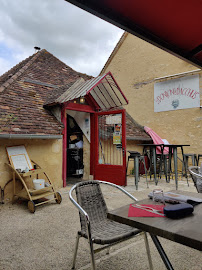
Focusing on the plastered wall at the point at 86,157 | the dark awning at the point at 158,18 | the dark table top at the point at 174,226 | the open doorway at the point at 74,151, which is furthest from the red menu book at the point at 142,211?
the open doorway at the point at 74,151

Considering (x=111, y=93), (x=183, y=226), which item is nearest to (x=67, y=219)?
(x=183, y=226)

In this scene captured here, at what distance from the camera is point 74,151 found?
26.0ft

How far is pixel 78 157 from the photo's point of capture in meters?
7.70

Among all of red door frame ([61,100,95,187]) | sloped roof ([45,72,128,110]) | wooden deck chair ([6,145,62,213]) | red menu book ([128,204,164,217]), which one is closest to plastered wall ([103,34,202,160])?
sloped roof ([45,72,128,110])

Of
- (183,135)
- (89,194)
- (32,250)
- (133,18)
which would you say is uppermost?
(133,18)

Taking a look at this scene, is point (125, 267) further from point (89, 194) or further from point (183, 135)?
point (183, 135)

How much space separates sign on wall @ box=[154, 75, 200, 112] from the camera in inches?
342

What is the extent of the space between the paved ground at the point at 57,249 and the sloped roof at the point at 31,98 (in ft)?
7.00

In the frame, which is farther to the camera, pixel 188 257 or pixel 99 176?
pixel 99 176

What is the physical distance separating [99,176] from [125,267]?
177 inches

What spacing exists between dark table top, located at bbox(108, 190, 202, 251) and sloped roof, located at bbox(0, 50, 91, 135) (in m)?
4.00

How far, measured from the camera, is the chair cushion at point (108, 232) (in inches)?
74.0

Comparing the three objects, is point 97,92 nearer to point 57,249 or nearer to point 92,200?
point 92,200

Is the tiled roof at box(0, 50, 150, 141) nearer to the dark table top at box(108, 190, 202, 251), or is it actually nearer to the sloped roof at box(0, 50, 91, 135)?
the sloped roof at box(0, 50, 91, 135)
